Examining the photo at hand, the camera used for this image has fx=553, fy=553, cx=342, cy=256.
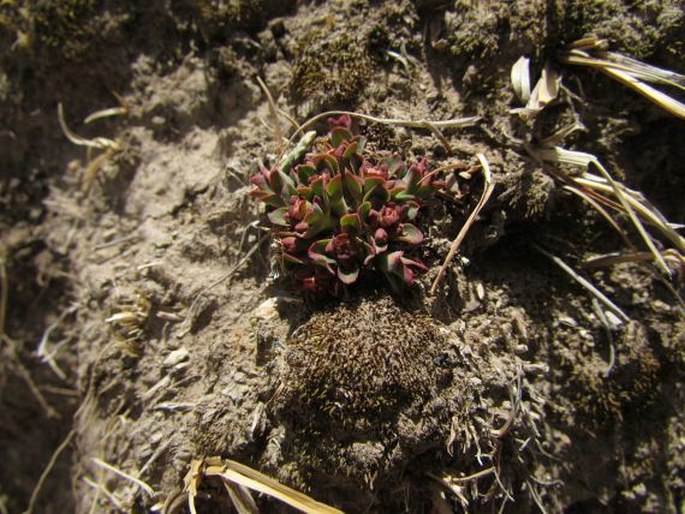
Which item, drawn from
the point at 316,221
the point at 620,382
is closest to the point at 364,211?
the point at 316,221

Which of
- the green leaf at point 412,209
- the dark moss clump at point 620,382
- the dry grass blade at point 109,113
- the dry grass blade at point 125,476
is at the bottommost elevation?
the dark moss clump at point 620,382

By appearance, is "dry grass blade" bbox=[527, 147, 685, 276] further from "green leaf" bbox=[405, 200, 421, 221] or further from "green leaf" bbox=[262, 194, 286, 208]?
"green leaf" bbox=[262, 194, 286, 208]

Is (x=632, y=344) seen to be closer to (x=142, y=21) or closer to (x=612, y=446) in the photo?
(x=612, y=446)

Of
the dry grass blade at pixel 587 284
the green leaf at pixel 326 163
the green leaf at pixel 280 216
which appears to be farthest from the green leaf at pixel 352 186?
the dry grass blade at pixel 587 284

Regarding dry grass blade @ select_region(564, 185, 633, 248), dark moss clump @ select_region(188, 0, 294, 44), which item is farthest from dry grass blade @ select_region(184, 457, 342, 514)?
dark moss clump @ select_region(188, 0, 294, 44)

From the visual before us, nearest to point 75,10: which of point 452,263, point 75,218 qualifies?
point 75,218

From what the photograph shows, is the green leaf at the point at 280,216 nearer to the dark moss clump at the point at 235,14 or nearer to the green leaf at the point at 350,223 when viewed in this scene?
the green leaf at the point at 350,223

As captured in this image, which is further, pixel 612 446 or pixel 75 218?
pixel 75 218

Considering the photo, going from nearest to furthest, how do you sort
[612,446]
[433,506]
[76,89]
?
[433,506] < [612,446] < [76,89]

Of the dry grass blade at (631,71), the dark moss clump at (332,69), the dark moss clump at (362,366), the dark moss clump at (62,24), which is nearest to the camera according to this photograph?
the dark moss clump at (362,366)
